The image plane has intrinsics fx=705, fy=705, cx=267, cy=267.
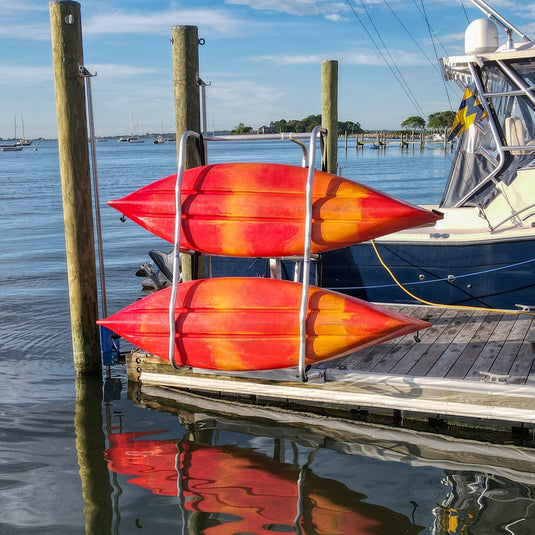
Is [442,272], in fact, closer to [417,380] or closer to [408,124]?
[417,380]

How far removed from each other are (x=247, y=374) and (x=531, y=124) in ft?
14.4

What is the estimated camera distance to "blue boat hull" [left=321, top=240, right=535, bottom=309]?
24.7 ft

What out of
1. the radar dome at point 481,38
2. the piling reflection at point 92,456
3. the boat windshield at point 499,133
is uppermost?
the radar dome at point 481,38

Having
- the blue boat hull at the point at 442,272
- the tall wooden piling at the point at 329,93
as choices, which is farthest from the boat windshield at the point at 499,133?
the tall wooden piling at the point at 329,93

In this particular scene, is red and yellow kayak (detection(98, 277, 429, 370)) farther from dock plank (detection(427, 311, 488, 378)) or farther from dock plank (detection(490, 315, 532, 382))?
dock plank (detection(490, 315, 532, 382))

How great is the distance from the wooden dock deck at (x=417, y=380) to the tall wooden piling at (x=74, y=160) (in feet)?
2.60

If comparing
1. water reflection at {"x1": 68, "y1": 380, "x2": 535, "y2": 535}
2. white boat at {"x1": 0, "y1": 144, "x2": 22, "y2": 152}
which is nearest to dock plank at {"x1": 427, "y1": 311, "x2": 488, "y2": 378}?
water reflection at {"x1": 68, "y1": 380, "x2": 535, "y2": 535}

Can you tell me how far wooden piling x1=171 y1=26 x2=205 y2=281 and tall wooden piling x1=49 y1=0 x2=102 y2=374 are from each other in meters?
0.88

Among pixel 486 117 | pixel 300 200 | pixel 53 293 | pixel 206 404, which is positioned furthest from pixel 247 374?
pixel 53 293

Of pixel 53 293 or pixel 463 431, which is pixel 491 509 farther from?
pixel 53 293

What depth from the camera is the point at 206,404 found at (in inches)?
261

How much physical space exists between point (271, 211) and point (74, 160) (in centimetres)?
216

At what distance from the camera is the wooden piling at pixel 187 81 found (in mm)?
6699

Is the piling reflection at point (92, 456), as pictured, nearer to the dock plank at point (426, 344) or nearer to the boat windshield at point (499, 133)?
the dock plank at point (426, 344)
